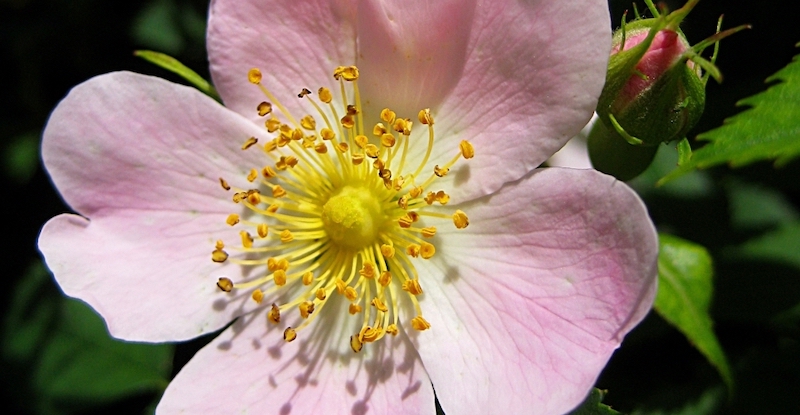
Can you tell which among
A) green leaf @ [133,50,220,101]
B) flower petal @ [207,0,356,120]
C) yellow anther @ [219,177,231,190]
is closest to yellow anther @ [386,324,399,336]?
yellow anther @ [219,177,231,190]

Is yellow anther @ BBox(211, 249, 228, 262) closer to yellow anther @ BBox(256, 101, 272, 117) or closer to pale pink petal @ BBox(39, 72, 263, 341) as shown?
pale pink petal @ BBox(39, 72, 263, 341)

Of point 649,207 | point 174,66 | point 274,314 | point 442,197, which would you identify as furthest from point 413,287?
point 649,207

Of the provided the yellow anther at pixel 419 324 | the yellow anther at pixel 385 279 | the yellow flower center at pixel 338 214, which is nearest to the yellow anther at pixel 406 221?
the yellow flower center at pixel 338 214

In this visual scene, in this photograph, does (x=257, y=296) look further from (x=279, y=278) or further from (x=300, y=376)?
(x=300, y=376)

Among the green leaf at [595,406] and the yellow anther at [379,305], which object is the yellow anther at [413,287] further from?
the green leaf at [595,406]

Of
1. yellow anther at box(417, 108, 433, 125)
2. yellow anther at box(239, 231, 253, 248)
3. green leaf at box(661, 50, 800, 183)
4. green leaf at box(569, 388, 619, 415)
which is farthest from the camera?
yellow anther at box(239, 231, 253, 248)

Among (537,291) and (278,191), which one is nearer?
(537,291)
